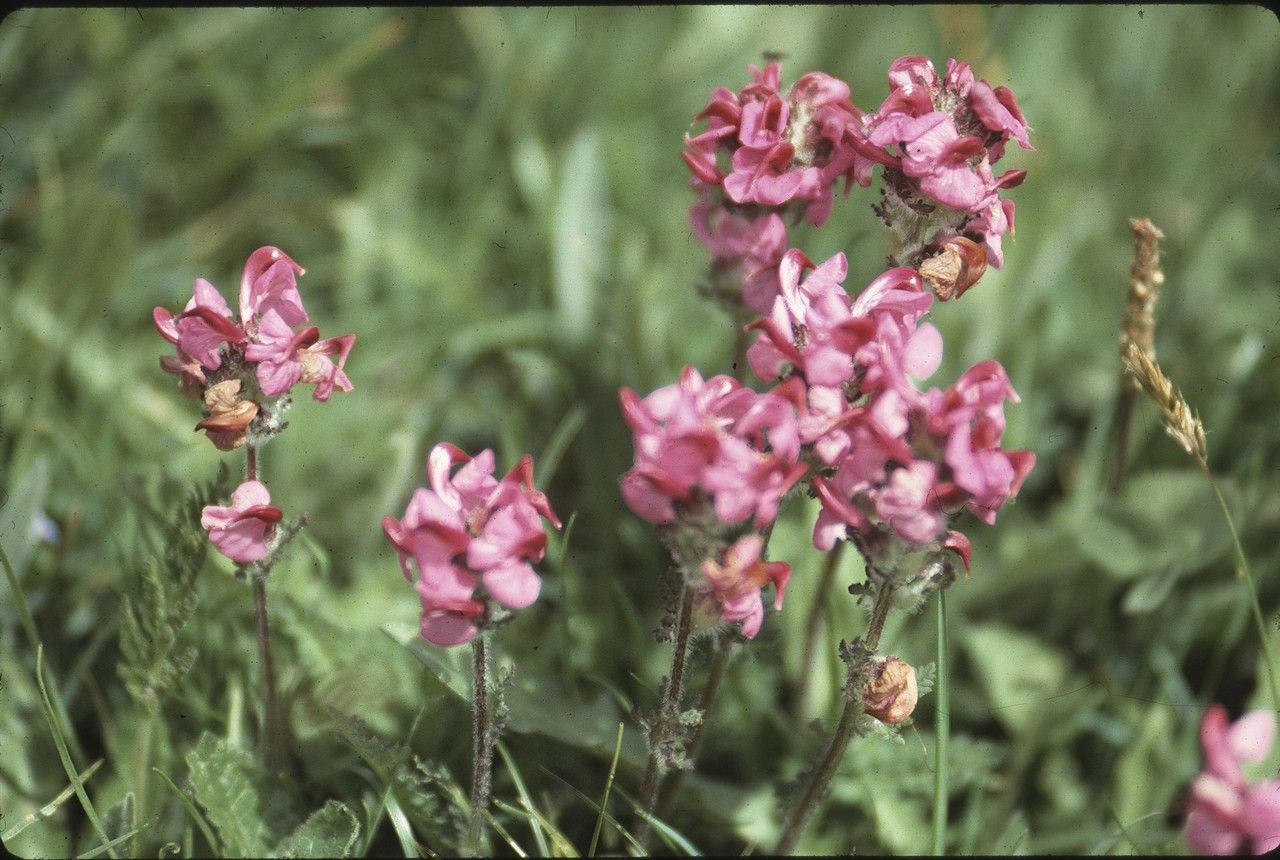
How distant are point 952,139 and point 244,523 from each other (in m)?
1.44

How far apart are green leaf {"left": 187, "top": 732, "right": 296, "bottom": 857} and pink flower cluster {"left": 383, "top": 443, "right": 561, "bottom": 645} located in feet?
2.26

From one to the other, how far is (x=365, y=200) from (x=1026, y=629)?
2.68m

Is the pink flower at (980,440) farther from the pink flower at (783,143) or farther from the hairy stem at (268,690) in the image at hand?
the hairy stem at (268,690)

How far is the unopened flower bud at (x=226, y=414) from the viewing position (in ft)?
6.43

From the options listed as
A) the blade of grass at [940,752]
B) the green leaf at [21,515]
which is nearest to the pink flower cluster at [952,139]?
the blade of grass at [940,752]

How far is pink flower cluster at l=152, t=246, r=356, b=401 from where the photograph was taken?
1.99 metres

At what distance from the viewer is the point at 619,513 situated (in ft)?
10.5

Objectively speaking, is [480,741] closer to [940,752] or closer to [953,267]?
[940,752]

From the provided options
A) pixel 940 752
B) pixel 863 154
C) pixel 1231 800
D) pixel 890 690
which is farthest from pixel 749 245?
pixel 1231 800

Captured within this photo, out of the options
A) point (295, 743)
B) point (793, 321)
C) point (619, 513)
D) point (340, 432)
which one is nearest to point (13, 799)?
point (295, 743)

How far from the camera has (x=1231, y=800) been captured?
151 centimetres

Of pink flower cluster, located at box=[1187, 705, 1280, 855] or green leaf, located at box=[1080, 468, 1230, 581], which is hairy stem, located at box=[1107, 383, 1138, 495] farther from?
pink flower cluster, located at box=[1187, 705, 1280, 855]

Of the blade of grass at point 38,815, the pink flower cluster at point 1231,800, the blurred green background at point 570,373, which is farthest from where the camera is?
the blurred green background at point 570,373

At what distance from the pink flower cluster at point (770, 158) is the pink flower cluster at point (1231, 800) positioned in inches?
46.5
